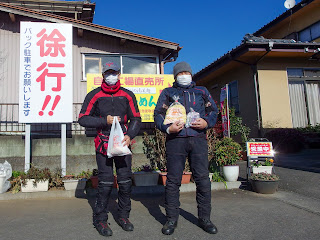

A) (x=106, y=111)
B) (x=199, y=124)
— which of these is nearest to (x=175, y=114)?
(x=199, y=124)

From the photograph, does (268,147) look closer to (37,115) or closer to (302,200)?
(302,200)

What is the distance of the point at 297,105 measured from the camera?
1100 cm

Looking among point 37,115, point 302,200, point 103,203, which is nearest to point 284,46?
point 302,200

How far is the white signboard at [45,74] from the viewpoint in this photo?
18.9 feet

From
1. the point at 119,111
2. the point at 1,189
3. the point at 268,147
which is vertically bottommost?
the point at 1,189

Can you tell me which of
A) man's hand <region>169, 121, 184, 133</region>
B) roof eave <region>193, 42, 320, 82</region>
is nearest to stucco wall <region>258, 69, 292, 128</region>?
roof eave <region>193, 42, 320, 82</region>

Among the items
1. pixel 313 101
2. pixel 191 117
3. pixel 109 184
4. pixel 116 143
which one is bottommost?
pixel 109 184

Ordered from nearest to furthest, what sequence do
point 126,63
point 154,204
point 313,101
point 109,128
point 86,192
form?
1. point 109,128
2. point 154,204
3. point 86,192
4. point 126,63
5. point 313,101

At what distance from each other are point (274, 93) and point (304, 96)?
1578 mm

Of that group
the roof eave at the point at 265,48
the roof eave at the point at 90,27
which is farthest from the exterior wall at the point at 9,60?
the roof eave at the point at 265,48

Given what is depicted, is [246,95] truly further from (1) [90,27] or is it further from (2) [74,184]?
(2) [74,184]

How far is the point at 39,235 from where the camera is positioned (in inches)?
112

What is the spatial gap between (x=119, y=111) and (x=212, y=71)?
10457 millimetres

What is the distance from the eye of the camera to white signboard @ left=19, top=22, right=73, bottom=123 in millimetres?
5750
